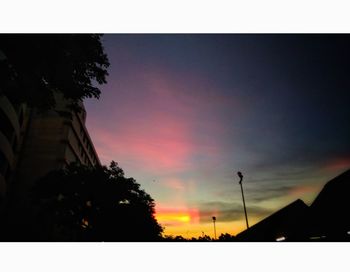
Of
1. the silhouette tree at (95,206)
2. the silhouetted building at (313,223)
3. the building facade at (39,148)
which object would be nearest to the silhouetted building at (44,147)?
the building facade at (39,148)

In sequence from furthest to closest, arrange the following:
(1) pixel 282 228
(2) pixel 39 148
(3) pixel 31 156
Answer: (2) pixel 39 148 < (3) pixel 31 156 < (1) pixel 282 228

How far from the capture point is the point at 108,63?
9766 mm

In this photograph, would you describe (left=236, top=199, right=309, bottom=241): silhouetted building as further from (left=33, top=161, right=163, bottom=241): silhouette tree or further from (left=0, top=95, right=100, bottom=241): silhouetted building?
(left=0, top=95, right=100, bottom=241): silhouetted building

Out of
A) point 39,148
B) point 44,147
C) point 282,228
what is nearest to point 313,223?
point 282,228

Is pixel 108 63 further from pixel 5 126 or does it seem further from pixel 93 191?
pixel 93 191

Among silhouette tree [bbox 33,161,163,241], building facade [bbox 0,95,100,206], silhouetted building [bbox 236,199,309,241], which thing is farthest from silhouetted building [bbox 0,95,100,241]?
silhouetted building [bbox 236,199,309,241]

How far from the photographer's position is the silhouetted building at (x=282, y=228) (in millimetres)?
8461

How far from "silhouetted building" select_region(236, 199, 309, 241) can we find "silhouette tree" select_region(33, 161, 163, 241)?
499 inches

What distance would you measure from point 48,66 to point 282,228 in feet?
28.1

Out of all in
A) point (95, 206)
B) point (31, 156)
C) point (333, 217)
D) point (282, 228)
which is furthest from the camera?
point (31, 156)

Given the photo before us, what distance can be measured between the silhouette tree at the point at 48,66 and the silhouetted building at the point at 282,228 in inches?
269

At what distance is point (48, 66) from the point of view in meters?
8.36

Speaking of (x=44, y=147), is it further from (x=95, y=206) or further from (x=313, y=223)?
(x=313, y=223)
